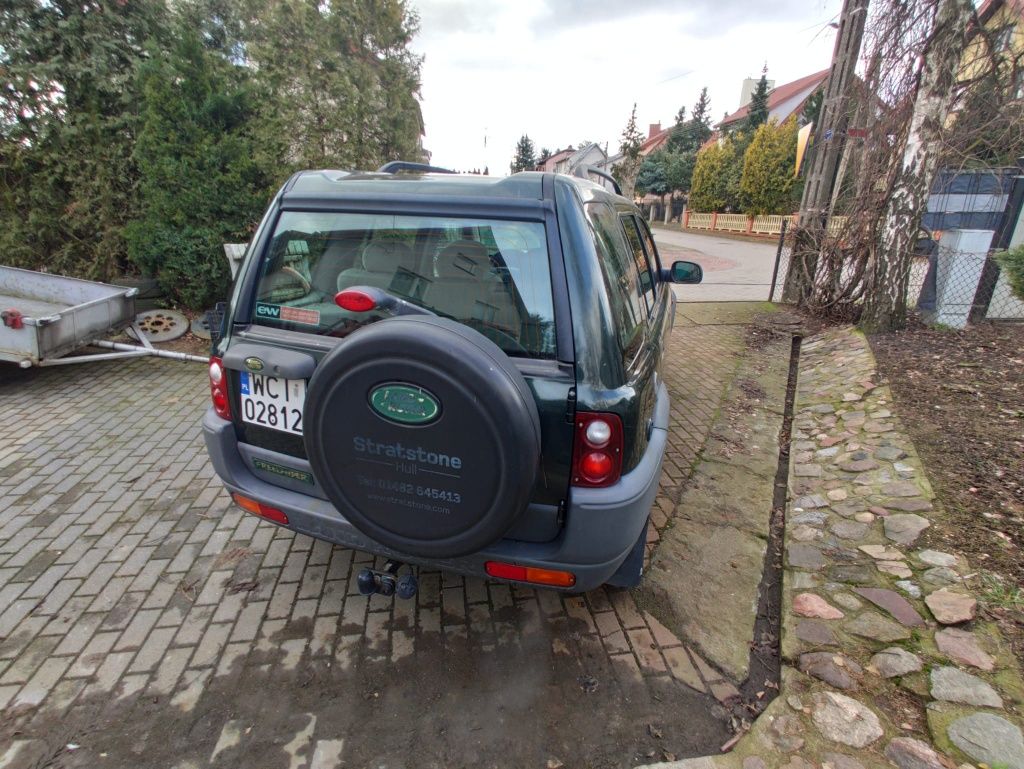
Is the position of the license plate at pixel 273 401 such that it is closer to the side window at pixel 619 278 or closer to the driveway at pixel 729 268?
the side window at pixel 619 278

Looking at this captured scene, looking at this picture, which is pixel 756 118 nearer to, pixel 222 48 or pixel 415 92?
pixel 415 92

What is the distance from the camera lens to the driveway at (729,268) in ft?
34.8

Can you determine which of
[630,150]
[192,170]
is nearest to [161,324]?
[192,170]

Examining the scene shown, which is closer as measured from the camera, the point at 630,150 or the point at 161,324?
the point at 161,324

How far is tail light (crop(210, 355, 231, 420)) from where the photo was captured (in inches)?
88.0

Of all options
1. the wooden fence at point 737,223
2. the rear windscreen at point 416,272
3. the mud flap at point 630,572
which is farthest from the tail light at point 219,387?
the wooden fence at point 737,223

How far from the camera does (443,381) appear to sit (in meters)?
1.64

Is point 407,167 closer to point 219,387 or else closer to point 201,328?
point 219,387

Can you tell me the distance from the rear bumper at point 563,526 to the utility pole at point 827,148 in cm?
740

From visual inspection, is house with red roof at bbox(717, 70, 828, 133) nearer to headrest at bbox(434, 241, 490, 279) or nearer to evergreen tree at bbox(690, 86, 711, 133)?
evergreen tree at bbox(690, 86, 711, 133)

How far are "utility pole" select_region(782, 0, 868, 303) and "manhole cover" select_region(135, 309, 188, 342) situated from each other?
29.9 ft

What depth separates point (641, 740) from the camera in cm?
189

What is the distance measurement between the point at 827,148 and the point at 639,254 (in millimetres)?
7185

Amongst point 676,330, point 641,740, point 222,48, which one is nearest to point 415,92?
point 222,48
